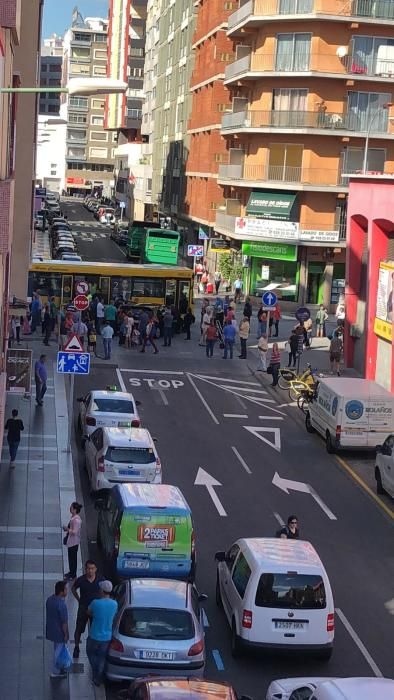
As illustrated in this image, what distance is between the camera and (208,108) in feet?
254

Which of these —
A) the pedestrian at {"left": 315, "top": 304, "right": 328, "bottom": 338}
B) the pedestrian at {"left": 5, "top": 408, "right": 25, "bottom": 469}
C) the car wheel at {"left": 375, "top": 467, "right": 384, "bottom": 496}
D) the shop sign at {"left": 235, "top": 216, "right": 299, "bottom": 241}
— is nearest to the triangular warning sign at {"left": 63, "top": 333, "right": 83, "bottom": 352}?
the pedestrian at {"left": 5, "top": 408, "right": 25, "bottom": 469}

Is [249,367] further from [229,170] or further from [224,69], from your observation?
[224,69]

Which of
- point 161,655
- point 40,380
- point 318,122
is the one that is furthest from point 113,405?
point 318,122

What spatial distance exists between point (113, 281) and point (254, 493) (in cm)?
2419

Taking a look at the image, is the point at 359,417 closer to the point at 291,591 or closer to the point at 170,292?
the point at 291,591

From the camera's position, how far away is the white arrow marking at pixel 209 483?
24.1 meters

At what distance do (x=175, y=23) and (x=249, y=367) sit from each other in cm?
6518

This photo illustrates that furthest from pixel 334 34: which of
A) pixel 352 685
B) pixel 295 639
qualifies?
pixel 352 685

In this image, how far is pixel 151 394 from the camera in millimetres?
35875

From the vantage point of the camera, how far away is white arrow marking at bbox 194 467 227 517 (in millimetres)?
24066

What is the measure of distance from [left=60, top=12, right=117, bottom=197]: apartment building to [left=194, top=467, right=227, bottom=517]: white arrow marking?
165m

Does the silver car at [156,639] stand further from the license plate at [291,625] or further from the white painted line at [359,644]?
the white painted line at [359,644]

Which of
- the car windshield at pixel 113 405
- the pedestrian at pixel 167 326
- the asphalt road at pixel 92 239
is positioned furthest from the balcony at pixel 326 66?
the car windshield at pixel 113 405

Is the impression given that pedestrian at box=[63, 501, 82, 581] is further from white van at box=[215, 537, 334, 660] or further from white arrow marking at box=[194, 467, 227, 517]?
white arrow marking at box=[194, 467, 227, 517]
